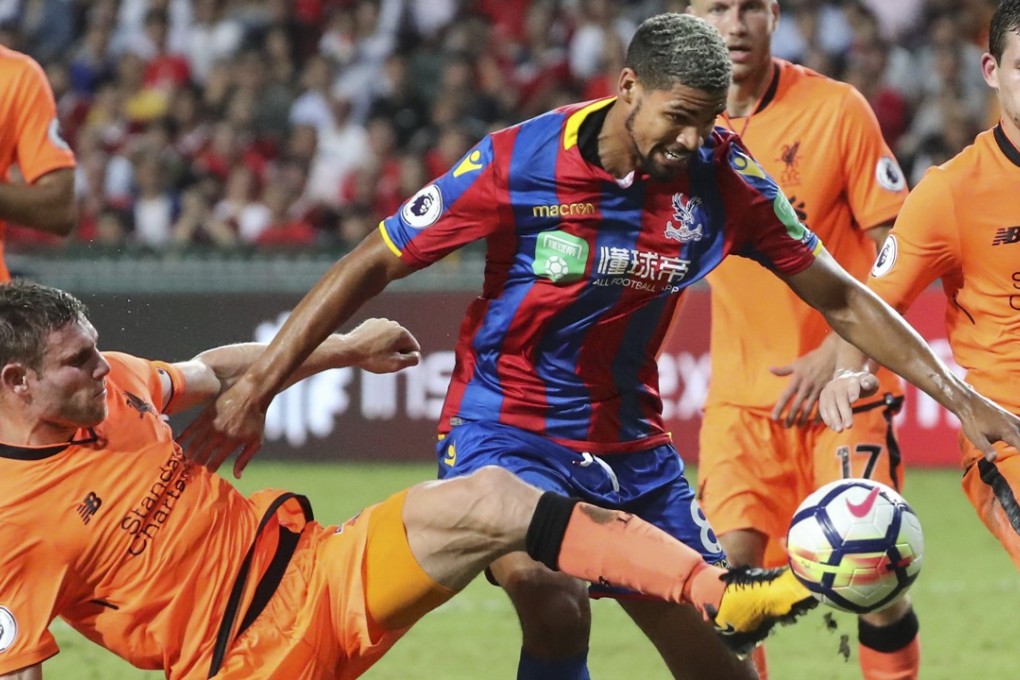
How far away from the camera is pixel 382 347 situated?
16.6ft

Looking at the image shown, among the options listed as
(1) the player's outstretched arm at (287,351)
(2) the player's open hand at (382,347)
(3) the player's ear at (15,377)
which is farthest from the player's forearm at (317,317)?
(3) the player's ear at (15,377)

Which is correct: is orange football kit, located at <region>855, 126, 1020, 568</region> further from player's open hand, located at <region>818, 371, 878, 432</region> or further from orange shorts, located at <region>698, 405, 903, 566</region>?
orange shorts, located at <region>698, 405, 903, 566</region>

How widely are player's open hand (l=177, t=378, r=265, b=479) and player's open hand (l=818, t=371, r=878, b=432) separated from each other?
1.64 m

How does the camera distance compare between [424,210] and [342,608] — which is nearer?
[342,608]

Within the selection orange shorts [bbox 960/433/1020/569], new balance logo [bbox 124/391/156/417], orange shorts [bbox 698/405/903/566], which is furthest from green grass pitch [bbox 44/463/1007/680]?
new balance logo [bbox 124/391/156/417]

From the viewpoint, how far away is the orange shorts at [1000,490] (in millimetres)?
4711

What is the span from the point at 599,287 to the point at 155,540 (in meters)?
1.45

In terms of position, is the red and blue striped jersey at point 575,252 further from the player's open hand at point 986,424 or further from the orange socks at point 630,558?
the orange socks at point 630,558

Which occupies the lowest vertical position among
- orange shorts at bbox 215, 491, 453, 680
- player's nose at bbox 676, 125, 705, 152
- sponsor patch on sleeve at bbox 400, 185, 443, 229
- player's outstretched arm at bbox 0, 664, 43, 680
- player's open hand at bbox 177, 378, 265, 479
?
player's outstretched arm at bbox 0, 664, 43, 680

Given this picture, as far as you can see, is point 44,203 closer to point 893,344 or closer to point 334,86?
point 893,344

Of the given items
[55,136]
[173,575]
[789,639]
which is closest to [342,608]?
[173,575]

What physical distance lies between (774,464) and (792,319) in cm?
54

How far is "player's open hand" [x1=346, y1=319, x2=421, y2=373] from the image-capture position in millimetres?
5074

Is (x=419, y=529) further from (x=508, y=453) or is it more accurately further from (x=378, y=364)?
(x=378, y=364)
